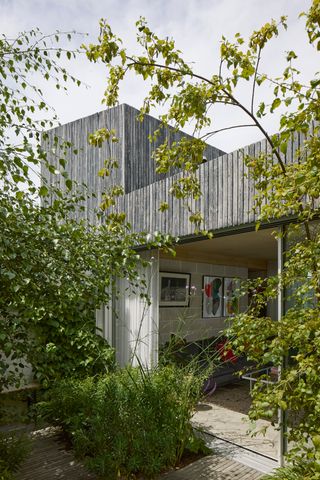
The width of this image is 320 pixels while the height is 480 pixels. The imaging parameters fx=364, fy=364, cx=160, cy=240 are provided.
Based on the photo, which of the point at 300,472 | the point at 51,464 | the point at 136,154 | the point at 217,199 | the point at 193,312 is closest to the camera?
the point at 300,472

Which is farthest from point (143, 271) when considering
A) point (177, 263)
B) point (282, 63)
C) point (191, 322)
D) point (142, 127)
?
point (282, 63)

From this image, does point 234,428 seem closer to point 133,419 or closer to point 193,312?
point 133,419

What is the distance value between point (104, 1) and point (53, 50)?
0.51 meters

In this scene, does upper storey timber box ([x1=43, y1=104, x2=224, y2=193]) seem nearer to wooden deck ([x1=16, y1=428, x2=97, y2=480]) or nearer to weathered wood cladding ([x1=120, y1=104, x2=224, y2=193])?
weathered wood cladding ([x1=120, y1=104, x2=224, y2=193])

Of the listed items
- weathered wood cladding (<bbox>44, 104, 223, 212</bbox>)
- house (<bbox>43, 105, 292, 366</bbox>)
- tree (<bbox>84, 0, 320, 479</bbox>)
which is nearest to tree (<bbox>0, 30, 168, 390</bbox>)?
tree (<bbox>84, 0, 320, 479</bbox>)

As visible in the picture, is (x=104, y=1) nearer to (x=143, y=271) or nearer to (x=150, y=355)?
(x=143, y=271)

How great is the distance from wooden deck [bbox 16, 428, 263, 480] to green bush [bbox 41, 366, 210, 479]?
14 cm

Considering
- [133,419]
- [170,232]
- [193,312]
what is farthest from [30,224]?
[193,312]

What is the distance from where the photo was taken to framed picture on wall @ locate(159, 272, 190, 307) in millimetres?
6527

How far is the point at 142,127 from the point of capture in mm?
6699

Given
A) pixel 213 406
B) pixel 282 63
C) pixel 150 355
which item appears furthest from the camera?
pixel 213 406

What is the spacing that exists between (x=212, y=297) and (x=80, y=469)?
4731 mm

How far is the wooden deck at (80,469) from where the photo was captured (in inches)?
124

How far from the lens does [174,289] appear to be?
6758 mm
